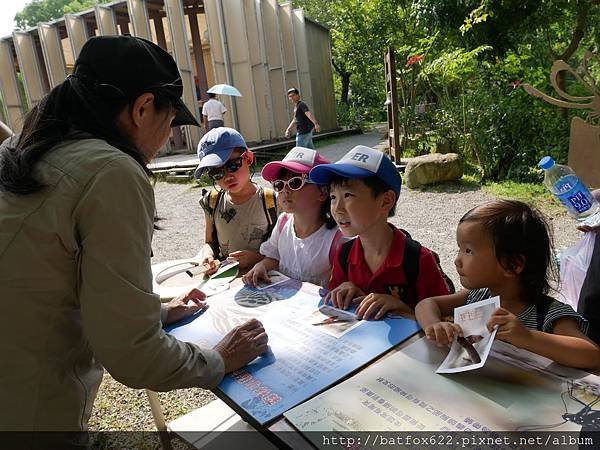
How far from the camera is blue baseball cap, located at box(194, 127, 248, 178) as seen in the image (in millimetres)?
2504

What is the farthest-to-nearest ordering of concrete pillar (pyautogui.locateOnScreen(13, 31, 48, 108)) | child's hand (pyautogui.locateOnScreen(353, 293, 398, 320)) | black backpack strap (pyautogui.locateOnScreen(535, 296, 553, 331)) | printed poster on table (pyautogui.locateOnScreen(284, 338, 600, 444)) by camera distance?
concrete pillar (pyautogui.locateOnScreen(13, 31, 48, 108)), child's hand (pyautogui.locateOnScreen(353, 293, 398, 320)), black backpack strap (pyautogui.locateOnScreen(535, 296, 553, 331)), printed poster on table (pyautogui.locateOnScreen(284, 338, 600, 444))

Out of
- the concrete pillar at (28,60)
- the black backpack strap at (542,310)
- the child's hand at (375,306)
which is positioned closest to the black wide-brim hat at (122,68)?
the child's hand at (375,306)

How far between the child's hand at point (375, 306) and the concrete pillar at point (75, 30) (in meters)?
15.2

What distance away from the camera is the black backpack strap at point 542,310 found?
141 centimetres

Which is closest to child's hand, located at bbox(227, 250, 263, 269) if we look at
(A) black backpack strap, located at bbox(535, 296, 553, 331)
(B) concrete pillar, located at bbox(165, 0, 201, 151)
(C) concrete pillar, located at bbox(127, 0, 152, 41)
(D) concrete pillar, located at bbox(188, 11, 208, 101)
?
(A) black backpack strap, located at bbox(535, 296, 553, 331)

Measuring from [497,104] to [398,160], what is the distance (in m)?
2.08

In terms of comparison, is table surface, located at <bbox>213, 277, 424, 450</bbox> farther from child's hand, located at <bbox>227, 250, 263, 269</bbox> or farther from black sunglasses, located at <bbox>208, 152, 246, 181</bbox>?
black sunglasses, located at <bbox>208, 152, 246, 181</bbox>

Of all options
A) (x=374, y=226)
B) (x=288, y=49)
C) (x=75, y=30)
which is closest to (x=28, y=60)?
(x=75, y=30)

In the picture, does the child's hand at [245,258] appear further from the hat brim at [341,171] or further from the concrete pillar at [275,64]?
the concrete pillar at [275,64]

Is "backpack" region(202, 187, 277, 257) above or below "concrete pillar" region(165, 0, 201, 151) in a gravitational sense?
below

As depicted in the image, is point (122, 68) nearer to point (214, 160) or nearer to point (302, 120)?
point (214, 160)

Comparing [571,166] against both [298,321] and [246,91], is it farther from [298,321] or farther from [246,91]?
[246,91]

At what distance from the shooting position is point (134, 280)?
3.81 ft

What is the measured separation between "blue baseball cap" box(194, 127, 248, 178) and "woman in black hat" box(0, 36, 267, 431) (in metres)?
1.12
